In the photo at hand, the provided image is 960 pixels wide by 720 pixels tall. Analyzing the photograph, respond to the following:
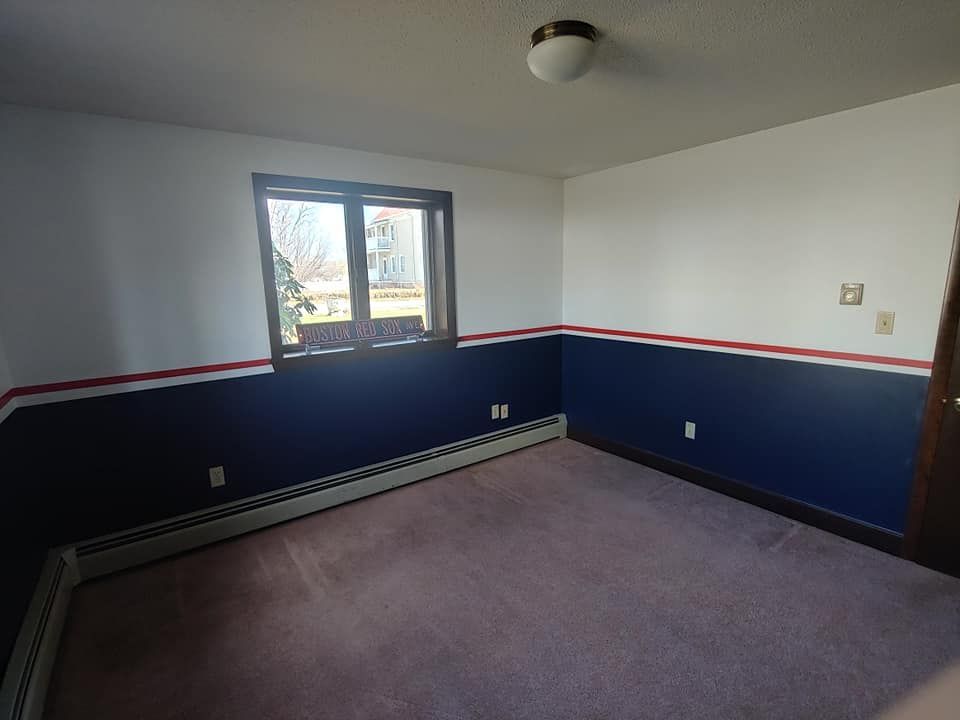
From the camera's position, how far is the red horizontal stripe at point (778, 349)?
2.30m

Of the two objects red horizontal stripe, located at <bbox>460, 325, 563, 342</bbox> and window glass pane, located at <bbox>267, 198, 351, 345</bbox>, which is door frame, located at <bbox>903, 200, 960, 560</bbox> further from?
window glass pane, located at <bbox>267, 198, 351, 345</bbox>

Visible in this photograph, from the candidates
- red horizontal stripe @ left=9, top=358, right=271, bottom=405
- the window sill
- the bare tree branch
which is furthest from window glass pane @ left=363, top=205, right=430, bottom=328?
red horizontal stripe @ left=9, top=358, right=271, bottom=405

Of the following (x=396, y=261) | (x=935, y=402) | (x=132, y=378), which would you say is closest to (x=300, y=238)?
(x=396, y=261)

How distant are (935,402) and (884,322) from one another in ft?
1.45

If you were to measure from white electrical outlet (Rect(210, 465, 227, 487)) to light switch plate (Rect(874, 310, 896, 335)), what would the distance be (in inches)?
145

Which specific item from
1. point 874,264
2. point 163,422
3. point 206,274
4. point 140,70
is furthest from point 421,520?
point 874,264

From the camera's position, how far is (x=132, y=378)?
2346 mm

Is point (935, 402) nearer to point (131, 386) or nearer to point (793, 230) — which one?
point (793, 230)

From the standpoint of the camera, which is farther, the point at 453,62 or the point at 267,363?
the point at 267,363

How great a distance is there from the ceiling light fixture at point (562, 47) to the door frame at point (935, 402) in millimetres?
1950

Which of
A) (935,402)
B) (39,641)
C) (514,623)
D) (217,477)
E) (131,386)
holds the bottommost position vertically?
(514,623)

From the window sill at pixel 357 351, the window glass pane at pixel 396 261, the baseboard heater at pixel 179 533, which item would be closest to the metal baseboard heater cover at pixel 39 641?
the baseboard heater at pixel 179 533

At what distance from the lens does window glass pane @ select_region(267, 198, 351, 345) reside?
2781 millimetres

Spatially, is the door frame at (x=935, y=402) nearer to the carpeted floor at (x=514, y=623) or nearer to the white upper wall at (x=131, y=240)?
the carpeted floor at (x=514, y=623)
